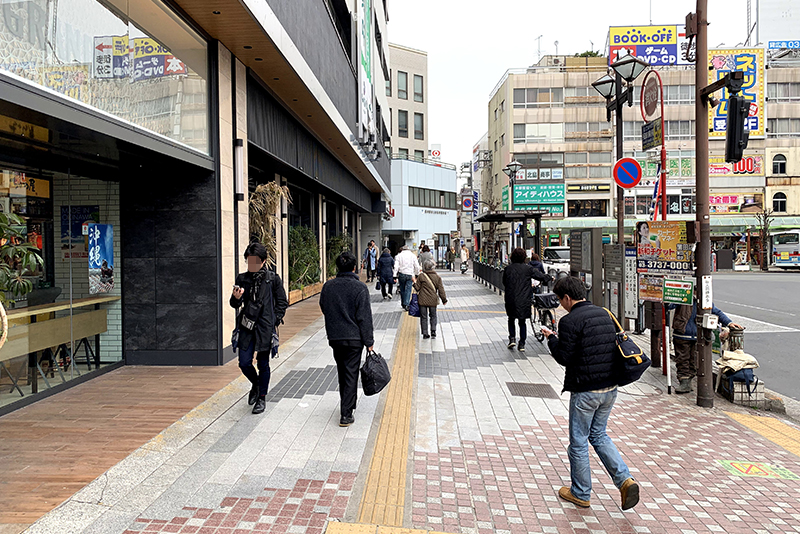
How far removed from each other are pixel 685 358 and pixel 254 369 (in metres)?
5.53

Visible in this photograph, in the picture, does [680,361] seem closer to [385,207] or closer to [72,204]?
[72,204]

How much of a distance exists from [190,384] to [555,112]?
50.9 meters

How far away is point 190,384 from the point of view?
688cm

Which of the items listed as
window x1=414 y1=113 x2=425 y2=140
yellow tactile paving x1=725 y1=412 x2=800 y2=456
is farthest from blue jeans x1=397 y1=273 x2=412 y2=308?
A: window x1=414 y1=113 x2=425 y2=140

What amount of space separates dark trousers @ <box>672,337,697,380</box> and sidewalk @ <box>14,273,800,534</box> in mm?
337

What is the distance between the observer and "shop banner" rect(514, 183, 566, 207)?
163 ft

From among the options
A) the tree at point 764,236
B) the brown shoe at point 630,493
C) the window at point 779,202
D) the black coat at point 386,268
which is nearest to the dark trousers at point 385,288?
the black coat at point 386,268

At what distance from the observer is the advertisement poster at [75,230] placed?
22.4 ft

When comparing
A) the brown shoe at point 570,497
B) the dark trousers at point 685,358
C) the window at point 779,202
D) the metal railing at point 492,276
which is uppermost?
the window at point 779,202

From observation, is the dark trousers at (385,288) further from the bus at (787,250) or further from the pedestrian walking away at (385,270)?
the bus at (787,250)

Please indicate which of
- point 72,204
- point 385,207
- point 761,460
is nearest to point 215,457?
point 72,204

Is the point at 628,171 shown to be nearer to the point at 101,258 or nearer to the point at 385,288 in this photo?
the point at 101,258

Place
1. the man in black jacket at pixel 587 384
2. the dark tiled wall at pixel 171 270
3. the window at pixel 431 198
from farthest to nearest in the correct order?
the window at pixel 431 198, the dark tiled wall at pixel 171 270, the man in black jacket at pixel 587 384

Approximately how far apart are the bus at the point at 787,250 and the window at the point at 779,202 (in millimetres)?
9943
